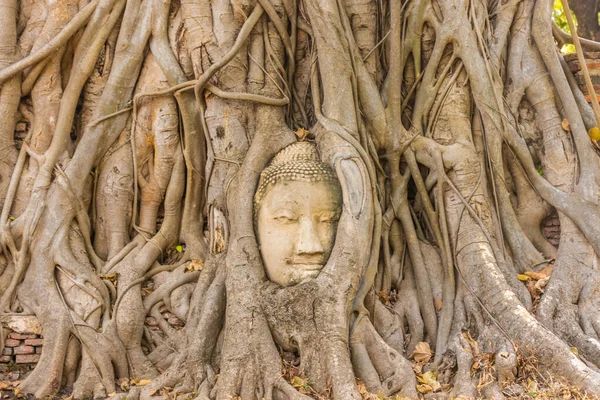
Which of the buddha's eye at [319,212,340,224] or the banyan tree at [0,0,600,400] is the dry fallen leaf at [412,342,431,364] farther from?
the buddha's eye at [319,212,340,224]

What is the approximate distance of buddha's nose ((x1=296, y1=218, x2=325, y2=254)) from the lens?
3.85m

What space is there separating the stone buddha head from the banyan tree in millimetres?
12

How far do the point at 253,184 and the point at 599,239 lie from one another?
82.3 inches

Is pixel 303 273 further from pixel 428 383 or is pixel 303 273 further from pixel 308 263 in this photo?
pixel 428 383

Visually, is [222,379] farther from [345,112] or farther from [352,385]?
[345,112]

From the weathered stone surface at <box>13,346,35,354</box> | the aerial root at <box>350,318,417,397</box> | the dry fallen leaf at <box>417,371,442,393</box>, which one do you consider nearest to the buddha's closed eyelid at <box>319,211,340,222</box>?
the aerial root at <box>350,318,417,397</box>

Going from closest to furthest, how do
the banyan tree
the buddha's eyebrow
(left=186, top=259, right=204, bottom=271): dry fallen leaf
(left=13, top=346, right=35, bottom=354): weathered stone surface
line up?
the banyan tree < the buddha's eyebrow < (left=13, top=346, right=35, bottom=354): weathered stone surface < (left=186, top=259, right=204, bottom=271): dry fallen leaf

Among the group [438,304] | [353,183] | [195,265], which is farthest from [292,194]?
[438,304]

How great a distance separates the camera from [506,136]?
4.55 m

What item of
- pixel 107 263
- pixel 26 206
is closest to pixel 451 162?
pixel 107 263

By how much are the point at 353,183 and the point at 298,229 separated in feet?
1.41

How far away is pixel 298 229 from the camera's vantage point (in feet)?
12.9

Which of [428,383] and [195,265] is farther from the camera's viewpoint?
[195,265]

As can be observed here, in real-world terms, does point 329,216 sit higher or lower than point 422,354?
higher
